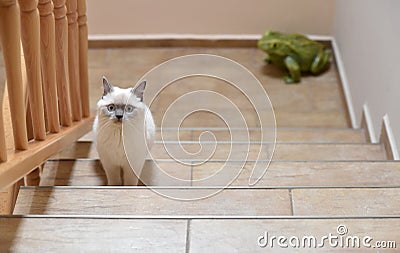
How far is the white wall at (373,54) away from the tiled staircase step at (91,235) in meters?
1.21

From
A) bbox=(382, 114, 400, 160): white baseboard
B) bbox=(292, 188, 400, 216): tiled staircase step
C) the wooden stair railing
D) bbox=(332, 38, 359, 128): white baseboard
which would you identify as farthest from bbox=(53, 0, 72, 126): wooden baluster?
bbox=(332, 38, 359, 128): white baseboard

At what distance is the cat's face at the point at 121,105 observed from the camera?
233cm

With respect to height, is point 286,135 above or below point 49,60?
below

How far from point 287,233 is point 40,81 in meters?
0.89

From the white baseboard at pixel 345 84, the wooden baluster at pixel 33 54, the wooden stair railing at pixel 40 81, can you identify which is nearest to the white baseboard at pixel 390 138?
the white baseboard at pixel 345 84

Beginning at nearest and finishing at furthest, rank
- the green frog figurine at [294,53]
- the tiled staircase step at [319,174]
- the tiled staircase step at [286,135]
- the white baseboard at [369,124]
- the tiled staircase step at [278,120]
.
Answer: the tiled staircase step at [319,174] → the white baseboard at [369,124] → the tiled staircase step at [286,135] → the tiled staircase step at [278,120] → the green frog figurine at [294,53]

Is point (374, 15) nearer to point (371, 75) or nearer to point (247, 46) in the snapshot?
point (371, 75)

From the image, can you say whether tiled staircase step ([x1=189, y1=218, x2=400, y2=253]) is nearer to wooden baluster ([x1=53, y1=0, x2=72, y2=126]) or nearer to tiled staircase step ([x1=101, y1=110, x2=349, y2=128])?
wooden baluster ([x1=53, y1=0, x2=72, y2=126])

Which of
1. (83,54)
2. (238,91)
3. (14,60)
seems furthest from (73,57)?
(238,91)

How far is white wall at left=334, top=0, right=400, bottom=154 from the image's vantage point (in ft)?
8.43

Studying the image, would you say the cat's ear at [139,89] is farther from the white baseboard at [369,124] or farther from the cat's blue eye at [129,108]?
the white baseboard at [369,124]

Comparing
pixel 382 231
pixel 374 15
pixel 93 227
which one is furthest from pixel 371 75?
pixel 93 227

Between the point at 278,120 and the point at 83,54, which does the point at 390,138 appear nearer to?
the point at 278,120

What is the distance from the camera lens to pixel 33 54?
1.92 m
